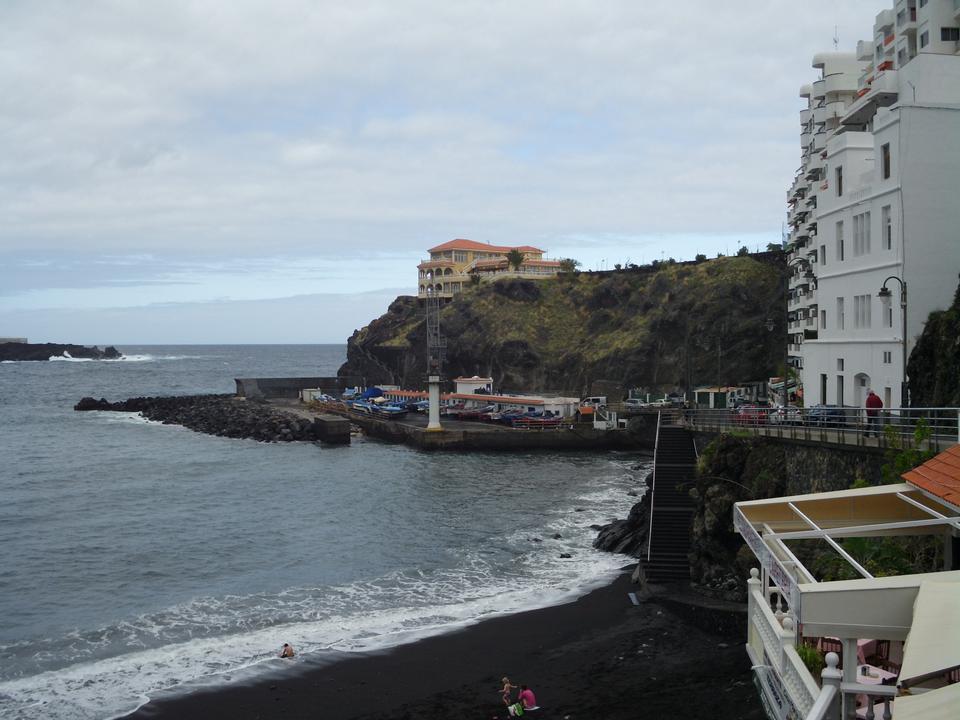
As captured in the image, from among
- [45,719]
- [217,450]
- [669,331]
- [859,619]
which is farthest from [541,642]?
[669,331]

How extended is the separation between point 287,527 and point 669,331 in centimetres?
5094

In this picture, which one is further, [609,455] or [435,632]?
[609,455]

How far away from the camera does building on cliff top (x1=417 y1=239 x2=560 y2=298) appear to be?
116069 millimetres

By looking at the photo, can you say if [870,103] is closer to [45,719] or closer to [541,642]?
[541,642]

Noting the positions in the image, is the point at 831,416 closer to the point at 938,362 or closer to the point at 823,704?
the point at 938,362

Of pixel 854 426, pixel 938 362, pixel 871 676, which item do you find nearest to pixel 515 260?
pixel 938 362

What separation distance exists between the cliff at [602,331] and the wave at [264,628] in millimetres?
46709

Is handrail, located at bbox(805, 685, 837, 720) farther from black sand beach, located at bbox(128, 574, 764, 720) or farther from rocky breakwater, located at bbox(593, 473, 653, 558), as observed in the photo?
rocky breakwater, located at bbox(593, 473, 653, 558)

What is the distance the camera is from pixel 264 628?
2502 centimetres

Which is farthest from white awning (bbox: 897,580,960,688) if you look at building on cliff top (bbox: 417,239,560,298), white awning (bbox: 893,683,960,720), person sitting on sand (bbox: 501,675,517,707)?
building on cliff top (bbox: 417,239,560,298)

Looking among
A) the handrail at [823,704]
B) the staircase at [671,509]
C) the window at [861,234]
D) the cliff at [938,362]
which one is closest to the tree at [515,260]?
the staircase at [671,509]

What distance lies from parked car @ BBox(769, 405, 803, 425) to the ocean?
768cm

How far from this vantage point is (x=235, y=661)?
72.9 feet

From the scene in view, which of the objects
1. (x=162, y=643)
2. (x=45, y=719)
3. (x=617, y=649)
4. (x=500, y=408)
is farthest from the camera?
(x=500, y=408)
